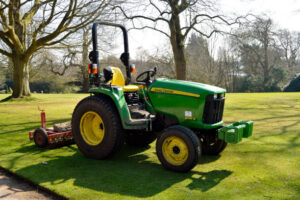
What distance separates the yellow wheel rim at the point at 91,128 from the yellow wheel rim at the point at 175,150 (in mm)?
1386

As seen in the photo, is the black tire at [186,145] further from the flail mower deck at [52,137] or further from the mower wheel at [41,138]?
the mower wheel at [41,138]

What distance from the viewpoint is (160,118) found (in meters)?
4.80

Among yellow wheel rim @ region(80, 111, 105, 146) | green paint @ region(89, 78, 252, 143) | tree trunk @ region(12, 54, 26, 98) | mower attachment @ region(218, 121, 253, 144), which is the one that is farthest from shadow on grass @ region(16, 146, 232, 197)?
tree trunk @ region(12, 54, 26, 98)

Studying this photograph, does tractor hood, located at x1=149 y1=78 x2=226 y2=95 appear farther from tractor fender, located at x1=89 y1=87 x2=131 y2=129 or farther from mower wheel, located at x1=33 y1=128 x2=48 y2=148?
mower wheel, located at x1=33 y1=128 x2=48 y2=148

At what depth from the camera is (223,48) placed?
4438 centimetres

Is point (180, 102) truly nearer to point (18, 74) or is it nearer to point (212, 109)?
point (212, 109)

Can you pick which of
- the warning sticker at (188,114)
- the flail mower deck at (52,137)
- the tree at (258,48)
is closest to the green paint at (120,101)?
the warning sticker at (188,114)

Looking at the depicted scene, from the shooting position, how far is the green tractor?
13.9 ft

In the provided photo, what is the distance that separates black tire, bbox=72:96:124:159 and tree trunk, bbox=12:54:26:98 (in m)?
15.0

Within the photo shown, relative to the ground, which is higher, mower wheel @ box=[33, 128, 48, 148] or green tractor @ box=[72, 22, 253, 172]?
green tractor @ box=[72, 22, 253, 172]

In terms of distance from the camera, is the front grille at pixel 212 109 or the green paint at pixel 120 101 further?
the green paint at pixel 120 101

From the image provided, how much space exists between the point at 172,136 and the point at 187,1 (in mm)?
11186

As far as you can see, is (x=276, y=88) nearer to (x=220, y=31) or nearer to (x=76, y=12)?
(x=220, y=31)

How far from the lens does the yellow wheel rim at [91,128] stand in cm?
516
